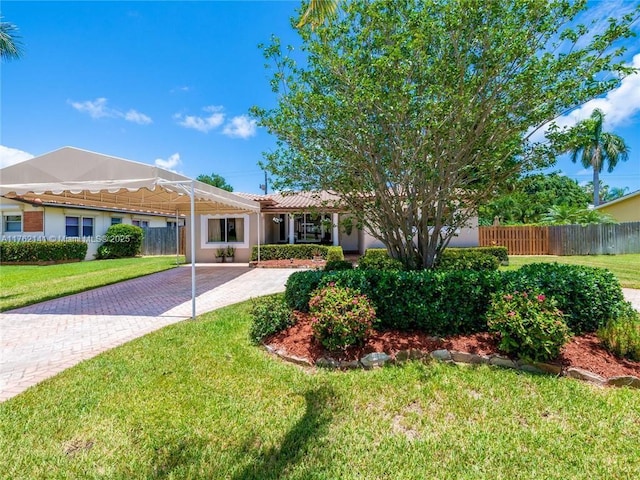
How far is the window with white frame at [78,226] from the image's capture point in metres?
19.3

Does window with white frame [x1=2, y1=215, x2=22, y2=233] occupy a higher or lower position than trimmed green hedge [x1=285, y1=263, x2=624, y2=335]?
higher

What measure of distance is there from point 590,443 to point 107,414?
15.3 feet

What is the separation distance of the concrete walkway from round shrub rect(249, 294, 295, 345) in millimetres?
2423

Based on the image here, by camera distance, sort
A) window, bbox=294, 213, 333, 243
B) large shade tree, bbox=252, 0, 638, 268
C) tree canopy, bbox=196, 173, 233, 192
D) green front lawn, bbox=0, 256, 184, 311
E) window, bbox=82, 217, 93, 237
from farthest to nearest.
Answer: tree canopy, bbox=196, 173, 233, 192 < window, bbox=82, 217, 93, 237 < window, bbox=294, 213, 333, 243 < green front lawn, bbox=0, 256, 184, 311 < large shade tree, bbox=252, 0, 638, 268

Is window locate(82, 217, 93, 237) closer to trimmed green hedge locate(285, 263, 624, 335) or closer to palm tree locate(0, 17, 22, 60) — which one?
palm tree locate(0, 17, 22, 60)

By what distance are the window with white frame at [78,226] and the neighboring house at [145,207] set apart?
5 cm

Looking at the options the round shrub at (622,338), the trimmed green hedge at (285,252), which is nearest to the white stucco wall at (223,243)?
the trimmed green hedge at (285,252)

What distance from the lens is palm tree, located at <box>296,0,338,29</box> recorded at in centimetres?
532

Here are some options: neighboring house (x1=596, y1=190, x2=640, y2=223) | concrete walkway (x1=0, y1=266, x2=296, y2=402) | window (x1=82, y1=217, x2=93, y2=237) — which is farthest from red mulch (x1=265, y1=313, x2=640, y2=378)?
neighboring house (x1=596, y1=190, x2=640, y2=223)

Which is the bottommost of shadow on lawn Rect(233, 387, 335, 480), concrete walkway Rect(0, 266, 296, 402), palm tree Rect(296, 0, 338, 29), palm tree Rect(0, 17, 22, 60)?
shadow on lawn Rect(233, 387, 335, 480)

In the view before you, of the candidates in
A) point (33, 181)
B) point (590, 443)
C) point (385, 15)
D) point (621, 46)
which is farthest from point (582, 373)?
point (33, 181)

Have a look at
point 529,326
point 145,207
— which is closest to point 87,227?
point 145,207

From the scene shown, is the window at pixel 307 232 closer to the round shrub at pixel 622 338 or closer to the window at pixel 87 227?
the window at pixel 87 227

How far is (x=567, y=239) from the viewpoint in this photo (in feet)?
59.3
